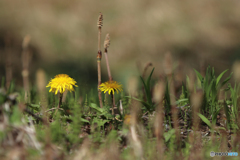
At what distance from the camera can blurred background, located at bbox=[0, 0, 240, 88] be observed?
9.47 ft

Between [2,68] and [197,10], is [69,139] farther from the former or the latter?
[197,10]

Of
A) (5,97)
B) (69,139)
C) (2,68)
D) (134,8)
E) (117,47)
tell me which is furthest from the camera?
(134,8)

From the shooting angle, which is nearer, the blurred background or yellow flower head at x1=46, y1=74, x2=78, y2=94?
yellow flower head at x1=46, y1=74, x2=78, y2=94

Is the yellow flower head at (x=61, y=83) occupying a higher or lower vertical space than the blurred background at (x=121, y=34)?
lower

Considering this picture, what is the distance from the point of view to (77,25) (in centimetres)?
306

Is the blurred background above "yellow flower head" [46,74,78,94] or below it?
above

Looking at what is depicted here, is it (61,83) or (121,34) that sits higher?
(121,34)

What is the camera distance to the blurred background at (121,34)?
289 cm

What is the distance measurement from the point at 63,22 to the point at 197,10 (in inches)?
65.0

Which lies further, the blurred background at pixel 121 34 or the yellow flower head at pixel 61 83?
the blurred background at pixel 121 34

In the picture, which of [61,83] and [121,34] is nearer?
[61,83]

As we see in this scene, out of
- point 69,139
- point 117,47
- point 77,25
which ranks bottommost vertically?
point 69,139

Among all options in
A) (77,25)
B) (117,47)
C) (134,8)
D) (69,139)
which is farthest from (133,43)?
(69,139)

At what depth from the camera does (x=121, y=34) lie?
3.08 meters
